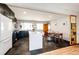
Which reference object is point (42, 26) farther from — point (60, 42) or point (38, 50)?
point (60, 42)

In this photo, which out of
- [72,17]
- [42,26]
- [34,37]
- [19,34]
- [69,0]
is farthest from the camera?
[19,34]

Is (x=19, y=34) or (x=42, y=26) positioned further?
(x=19, y=34)

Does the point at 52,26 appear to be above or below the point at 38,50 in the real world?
above

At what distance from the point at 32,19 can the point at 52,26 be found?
1.30 m

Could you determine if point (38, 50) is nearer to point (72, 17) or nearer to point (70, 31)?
point (70, 31)

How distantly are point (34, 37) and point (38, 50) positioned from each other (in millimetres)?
699

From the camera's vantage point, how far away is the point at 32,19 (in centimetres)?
501

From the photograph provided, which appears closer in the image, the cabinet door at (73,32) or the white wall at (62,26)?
the white wall at (62,26)

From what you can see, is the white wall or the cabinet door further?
the cabinet door

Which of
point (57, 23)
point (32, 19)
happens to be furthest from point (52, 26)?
point (32, 19)

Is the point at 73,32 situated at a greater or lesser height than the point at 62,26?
lesser

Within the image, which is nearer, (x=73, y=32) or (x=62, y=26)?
(x=62, y=26)

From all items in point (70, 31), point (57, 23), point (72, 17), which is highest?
point (72, 17)
